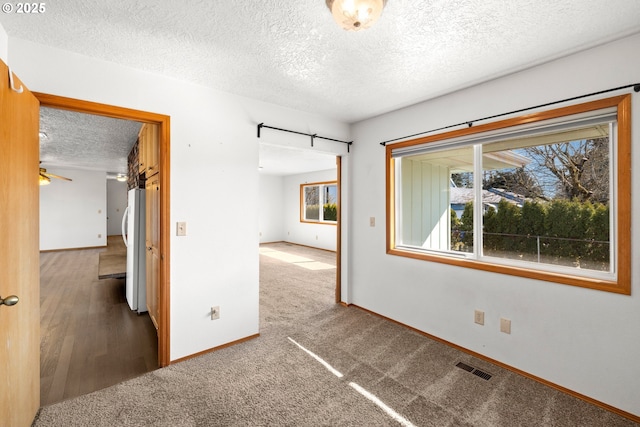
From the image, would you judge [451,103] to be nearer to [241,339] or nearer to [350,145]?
[350,145]

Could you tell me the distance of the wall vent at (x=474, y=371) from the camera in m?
2.17

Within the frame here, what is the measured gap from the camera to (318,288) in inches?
176

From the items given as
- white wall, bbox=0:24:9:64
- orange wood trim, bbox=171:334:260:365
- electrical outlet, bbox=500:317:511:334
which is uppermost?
white wall, bbox=0:24:9:64

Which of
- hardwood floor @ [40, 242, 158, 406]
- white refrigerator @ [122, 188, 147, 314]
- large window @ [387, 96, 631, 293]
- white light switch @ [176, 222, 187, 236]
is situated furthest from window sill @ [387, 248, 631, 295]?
white refrigerator @ [122, 188, 147, 314]

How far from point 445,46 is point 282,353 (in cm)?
274

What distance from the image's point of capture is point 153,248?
9.59ft

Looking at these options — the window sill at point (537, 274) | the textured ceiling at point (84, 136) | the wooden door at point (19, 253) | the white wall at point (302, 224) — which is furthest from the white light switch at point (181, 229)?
the white wall at point (302, 224)

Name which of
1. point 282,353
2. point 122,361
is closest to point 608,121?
point 282,353

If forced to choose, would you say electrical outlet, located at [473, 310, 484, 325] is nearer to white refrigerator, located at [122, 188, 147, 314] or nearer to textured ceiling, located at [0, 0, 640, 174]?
textured ceiling, located at [0, 0, 640, 174]

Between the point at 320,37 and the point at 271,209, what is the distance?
8.17 metres

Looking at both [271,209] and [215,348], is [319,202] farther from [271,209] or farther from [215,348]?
[215,348]

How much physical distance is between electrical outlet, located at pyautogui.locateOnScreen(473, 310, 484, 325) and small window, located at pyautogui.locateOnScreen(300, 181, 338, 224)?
5657 mm

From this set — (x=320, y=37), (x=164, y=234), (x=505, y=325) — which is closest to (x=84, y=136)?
(x=164, y=234)

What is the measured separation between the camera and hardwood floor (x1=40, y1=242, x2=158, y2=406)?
2.14 m
